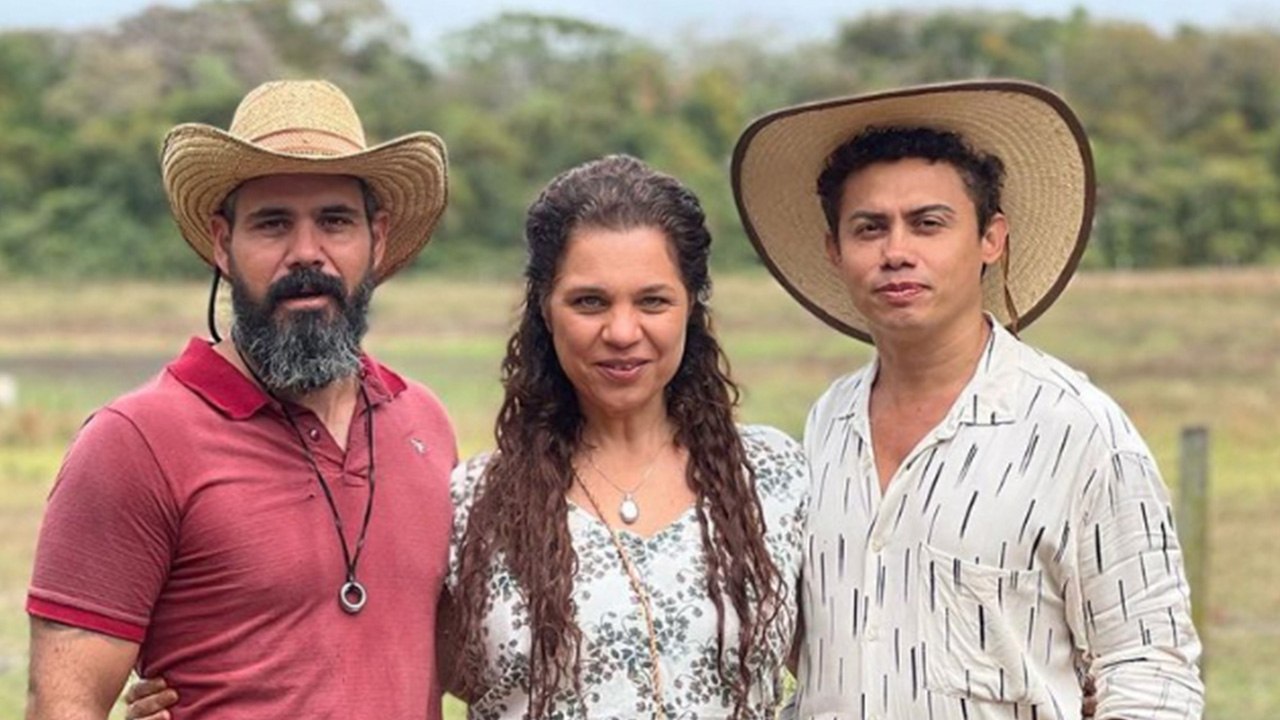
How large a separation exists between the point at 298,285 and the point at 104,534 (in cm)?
53

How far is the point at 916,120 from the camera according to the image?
3.13 m

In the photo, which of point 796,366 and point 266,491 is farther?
point 796,366

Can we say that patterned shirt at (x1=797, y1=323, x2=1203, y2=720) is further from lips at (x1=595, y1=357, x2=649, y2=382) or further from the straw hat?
the straw hat

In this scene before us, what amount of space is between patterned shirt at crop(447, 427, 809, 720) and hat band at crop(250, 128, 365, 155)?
74 centimetres

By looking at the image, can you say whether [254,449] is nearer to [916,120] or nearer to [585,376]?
[585,376]

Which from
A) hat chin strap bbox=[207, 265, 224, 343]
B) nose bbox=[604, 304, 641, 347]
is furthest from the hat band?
nose bbox=[604, 304, 641, 347]

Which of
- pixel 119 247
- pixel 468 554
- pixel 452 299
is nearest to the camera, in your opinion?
pixel 468 554

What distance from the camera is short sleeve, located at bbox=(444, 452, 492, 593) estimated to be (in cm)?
316

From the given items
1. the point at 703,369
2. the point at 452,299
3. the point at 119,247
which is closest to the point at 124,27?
the point at 119,247

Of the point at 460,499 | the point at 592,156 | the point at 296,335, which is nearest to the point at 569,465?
the point at 460,499

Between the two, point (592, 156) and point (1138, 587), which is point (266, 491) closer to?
point (1138, 587)

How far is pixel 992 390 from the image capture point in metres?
3.02

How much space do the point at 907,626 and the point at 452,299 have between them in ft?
86.3

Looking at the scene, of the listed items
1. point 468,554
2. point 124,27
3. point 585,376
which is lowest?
point 468,554
